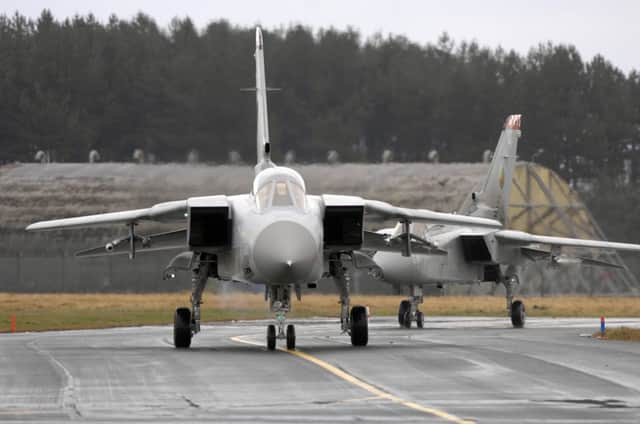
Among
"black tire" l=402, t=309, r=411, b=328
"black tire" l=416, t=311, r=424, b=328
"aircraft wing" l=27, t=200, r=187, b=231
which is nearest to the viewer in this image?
"aircraft wing" l=27, t=200, r=187, b=231

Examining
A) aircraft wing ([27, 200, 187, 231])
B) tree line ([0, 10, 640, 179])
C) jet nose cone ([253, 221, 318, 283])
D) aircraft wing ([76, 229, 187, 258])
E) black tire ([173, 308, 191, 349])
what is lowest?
black tire ([173, 308, 191, 349])

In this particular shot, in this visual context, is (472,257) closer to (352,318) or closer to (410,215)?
(410,215)

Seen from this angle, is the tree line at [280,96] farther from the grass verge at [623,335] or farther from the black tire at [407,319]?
the grass verge at [623,335]

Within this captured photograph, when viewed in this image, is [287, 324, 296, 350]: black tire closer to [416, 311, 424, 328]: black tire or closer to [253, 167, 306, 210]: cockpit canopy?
[253, 167, 306, 210]: cockpit canopy

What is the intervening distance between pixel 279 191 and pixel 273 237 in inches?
40.7

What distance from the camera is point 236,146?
1601 inches

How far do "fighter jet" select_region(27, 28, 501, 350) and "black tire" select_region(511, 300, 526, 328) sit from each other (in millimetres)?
8065

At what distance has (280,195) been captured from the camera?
2089cm

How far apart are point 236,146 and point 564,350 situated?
2139 centimetres

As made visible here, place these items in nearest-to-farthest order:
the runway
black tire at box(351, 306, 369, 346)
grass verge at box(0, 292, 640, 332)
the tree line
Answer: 1. the runway
2. black tire at box(351, 306, 369, 346)
3. grass verge at box(0, 292, 640, 332)
4. the tree line

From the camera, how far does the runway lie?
1226 centimetres

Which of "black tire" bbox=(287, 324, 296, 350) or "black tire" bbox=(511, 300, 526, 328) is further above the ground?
"black tire" bbox=(511, 300, 526, 328)

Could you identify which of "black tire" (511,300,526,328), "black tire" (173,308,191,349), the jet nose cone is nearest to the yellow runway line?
the jet nose cone

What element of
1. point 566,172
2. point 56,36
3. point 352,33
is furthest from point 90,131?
point 566,172
